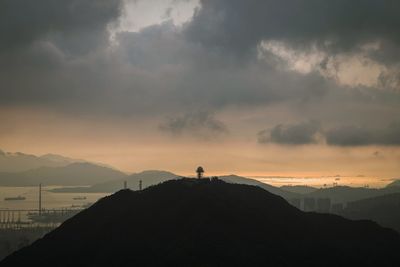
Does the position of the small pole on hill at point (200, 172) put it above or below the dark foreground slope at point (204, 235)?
above

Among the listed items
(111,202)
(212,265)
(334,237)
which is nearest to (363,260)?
(334,237)

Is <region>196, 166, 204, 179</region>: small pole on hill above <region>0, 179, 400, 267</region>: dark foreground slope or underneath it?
above

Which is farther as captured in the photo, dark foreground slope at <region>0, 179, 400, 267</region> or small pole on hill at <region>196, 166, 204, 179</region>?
small pole on hill at <region>196, 166, 204, 179</region>

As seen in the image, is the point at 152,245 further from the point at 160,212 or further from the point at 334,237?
the point at 334,237

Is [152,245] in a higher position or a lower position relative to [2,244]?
higher

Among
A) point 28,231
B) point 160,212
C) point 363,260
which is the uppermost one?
point 160,212

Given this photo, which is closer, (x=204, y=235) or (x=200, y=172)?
(x=204, y=235)

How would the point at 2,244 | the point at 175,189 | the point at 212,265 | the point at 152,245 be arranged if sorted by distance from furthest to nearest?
the point at 2,244 → the point at 175,189 → the point at 152,245 → the point at 212,265

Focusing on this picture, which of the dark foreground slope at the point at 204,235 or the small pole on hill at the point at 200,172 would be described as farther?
the small pole on hill at the point at 200,172
